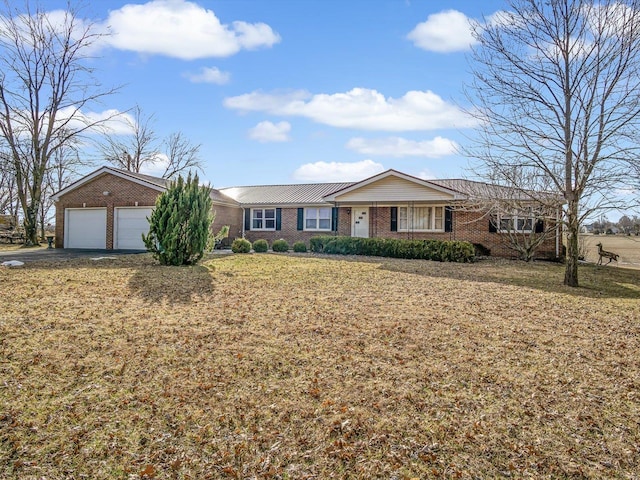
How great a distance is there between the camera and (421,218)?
20422mm

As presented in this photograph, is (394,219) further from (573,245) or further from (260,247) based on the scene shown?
(573,245)

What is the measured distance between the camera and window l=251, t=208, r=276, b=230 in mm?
Answer: 23328

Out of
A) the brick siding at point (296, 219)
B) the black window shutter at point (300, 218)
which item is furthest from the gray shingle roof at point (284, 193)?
the brick siding at point (296, 219)

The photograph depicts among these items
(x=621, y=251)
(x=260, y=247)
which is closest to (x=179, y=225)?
(x=260, y=247)

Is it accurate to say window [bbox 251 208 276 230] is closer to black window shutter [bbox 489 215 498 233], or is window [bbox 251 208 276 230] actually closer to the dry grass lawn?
black window shutter [bbox 489 215 498 233]

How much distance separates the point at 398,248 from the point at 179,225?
915cm

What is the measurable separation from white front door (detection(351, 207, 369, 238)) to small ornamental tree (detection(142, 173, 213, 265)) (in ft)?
35.2

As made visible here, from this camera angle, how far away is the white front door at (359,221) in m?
21.3

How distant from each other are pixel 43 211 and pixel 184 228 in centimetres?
2525

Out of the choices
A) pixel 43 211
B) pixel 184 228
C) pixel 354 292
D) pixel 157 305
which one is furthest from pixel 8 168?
pixel 354 292

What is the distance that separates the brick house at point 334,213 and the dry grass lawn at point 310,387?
451 inches

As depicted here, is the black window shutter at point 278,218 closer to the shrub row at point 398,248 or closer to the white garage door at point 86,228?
the shrub row at point 398,248

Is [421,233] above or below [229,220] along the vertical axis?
below

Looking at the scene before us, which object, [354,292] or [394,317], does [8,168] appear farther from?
[394,317]
